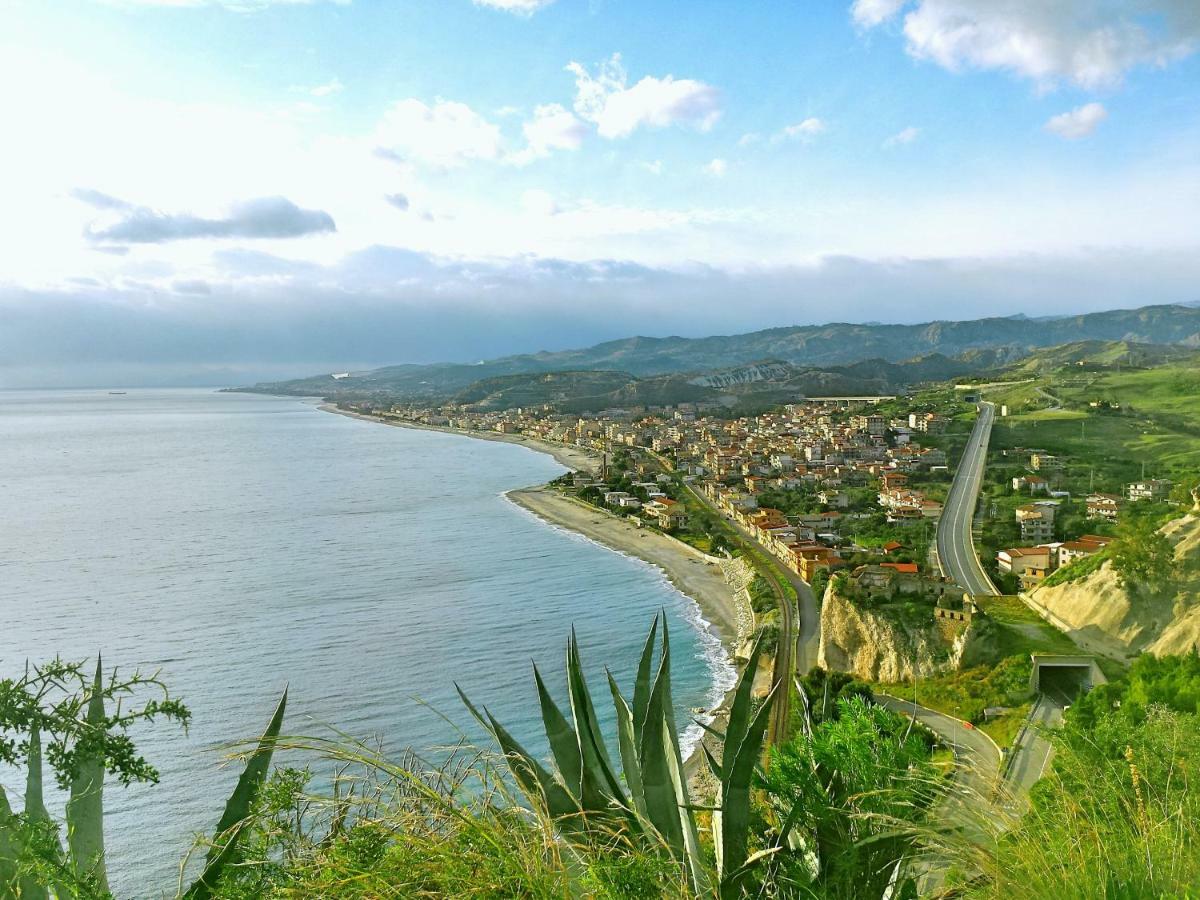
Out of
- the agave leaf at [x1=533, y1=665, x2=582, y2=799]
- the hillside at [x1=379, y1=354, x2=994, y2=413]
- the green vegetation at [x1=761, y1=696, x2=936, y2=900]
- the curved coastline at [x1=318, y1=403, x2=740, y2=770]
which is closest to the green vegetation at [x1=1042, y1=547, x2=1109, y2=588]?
the curved coastline at [x1=318, y1=403, x2=740, y2=770]

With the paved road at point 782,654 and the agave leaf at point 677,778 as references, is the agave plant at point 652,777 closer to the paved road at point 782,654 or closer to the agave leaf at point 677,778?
the agave leaf at point 677,778

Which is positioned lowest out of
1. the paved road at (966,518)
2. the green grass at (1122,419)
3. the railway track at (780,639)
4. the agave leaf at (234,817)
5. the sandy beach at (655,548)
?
the sandy beach at (655,548)

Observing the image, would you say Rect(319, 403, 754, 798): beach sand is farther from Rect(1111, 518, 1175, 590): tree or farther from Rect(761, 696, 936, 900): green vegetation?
Rect(1111, 518, 1175, 590): tree

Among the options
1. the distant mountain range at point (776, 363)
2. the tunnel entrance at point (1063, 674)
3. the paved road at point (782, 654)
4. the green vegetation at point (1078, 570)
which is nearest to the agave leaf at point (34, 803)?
the paved road at point (782, 654)

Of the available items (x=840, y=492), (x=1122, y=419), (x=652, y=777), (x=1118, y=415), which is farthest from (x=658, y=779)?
(x=1118, y=415)

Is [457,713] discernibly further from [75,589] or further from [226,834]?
[75,589]

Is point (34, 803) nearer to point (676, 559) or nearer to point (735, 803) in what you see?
point (735, 803)

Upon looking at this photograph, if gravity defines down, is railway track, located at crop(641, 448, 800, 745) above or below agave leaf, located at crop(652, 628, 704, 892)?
below
